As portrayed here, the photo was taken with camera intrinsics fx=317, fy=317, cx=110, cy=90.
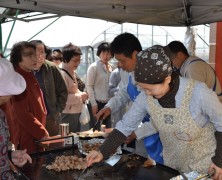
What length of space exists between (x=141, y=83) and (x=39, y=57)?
5.91 feet

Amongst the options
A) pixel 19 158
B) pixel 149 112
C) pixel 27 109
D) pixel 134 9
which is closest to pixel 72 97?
pixel 134 9

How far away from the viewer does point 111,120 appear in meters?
4.99

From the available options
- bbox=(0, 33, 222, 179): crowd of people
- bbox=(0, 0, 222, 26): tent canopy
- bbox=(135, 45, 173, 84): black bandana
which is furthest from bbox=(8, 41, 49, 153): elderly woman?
bbox=(135, 45, 173, 84): black bandana

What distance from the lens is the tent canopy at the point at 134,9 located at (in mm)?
3571

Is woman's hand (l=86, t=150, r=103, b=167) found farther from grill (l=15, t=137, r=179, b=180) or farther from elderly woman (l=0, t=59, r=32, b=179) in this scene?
elderly woman (l=0, t=59, r=32, b=179)

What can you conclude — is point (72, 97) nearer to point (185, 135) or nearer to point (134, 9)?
point (134, 9)

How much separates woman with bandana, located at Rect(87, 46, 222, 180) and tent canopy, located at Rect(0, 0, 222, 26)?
2.09 metres

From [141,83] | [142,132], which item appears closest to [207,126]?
[141,83]

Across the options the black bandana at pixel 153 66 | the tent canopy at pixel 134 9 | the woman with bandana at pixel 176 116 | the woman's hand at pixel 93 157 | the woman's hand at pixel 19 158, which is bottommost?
the woman's hand at pixel 19 158

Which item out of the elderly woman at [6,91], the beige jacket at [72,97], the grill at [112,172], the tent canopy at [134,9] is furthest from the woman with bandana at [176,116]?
the beige jacket at [72,97]

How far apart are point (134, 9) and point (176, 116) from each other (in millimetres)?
2622

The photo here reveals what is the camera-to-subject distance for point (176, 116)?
1.68 m

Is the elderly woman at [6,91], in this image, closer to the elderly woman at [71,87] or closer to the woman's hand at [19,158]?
the woman's hand at [19,158]

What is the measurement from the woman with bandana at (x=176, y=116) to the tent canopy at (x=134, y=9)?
6.87 feet
